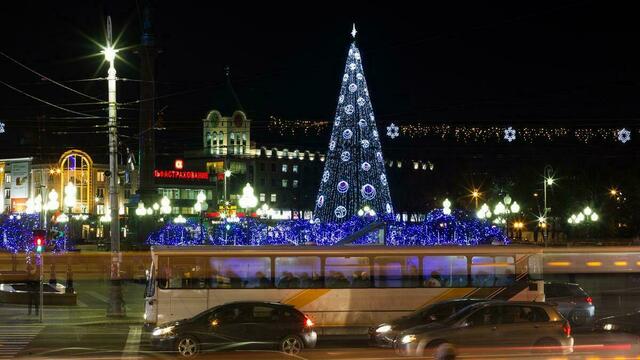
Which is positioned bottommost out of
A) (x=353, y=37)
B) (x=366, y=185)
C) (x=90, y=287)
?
(x=90, y=287)

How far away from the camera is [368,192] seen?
50.4m

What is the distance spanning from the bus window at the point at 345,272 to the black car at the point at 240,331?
4.51 meters

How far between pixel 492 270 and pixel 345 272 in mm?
4345

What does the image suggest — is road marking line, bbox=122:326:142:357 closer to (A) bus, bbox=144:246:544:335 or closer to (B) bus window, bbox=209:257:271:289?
(A) bus, bbox=144:246:544:335

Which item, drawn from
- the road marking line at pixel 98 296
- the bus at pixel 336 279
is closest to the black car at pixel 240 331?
the bus at pixel 336 279

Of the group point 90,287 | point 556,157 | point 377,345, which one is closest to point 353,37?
point 90,287

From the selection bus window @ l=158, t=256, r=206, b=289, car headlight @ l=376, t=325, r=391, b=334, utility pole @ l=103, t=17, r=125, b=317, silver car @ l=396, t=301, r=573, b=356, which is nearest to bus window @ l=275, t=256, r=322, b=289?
bus window @ l=158, t=256, r=206, b=289

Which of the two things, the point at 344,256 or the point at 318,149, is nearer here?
the point at 344,256

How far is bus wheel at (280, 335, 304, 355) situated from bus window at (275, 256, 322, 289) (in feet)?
16.3

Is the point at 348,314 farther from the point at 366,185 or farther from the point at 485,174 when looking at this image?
the point at 485,174

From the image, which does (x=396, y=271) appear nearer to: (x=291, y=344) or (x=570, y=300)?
(x=570, y=300)

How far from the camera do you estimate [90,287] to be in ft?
151

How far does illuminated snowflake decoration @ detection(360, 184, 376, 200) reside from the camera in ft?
165

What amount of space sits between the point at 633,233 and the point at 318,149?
264 feet
